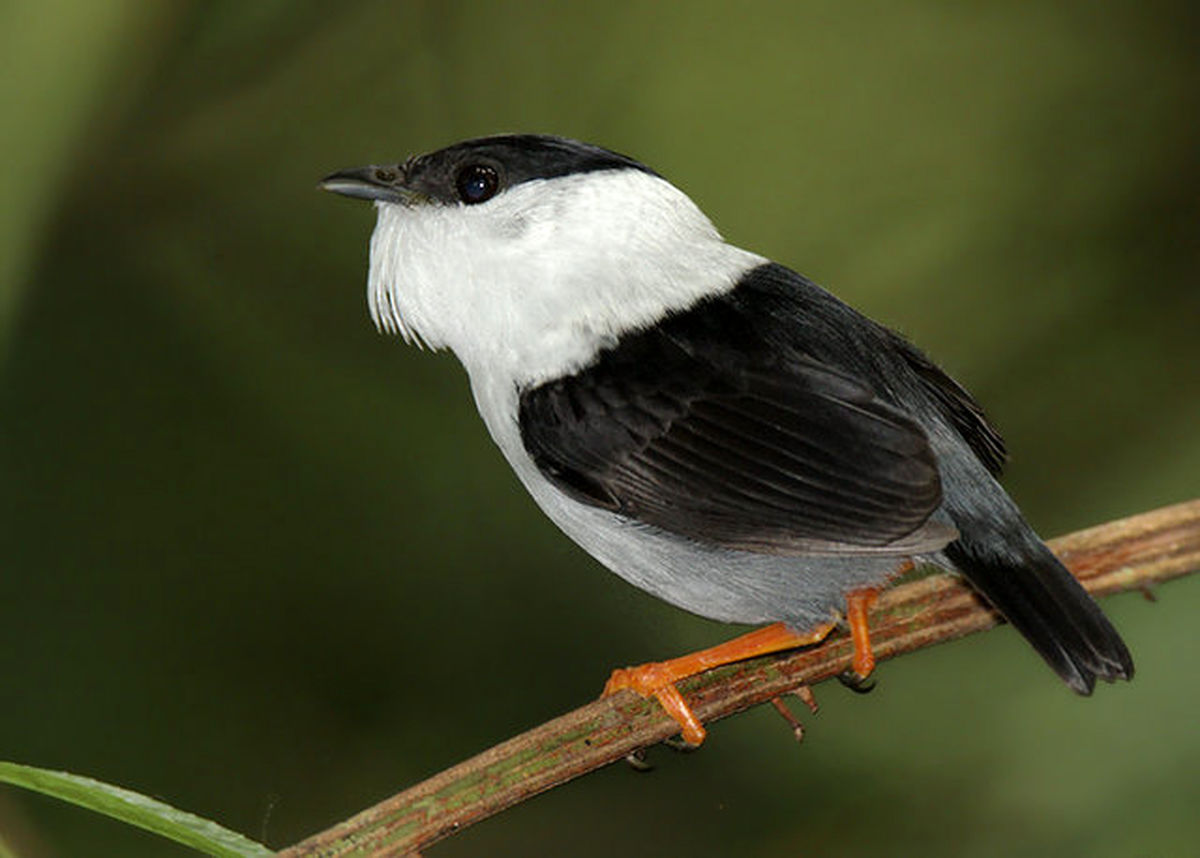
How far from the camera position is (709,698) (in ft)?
4.65

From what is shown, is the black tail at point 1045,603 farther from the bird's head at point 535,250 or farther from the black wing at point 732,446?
the bird's head at point 535,250

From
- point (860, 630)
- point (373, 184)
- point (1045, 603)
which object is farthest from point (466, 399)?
point (1045, 603)

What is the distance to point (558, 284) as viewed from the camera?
4.84 feet

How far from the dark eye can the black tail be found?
608 millimetres

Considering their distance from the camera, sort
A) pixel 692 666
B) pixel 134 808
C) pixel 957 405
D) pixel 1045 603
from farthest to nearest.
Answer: pixel 957 405, pixel 692 666, pixel 1045 603, pixel 134 808

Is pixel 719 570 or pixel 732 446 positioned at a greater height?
pixel 732 446

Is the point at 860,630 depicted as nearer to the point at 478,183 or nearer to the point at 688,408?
the point at 688,408

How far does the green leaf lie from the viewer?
42.3 inches

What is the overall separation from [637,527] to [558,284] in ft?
0.89

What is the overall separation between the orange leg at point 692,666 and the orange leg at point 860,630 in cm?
2

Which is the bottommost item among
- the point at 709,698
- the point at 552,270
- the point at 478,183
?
the point at 709,698

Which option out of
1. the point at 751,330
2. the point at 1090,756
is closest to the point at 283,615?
the point at 751,330

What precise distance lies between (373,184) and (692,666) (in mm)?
620

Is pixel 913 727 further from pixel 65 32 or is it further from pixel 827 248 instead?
pixel 65 32
